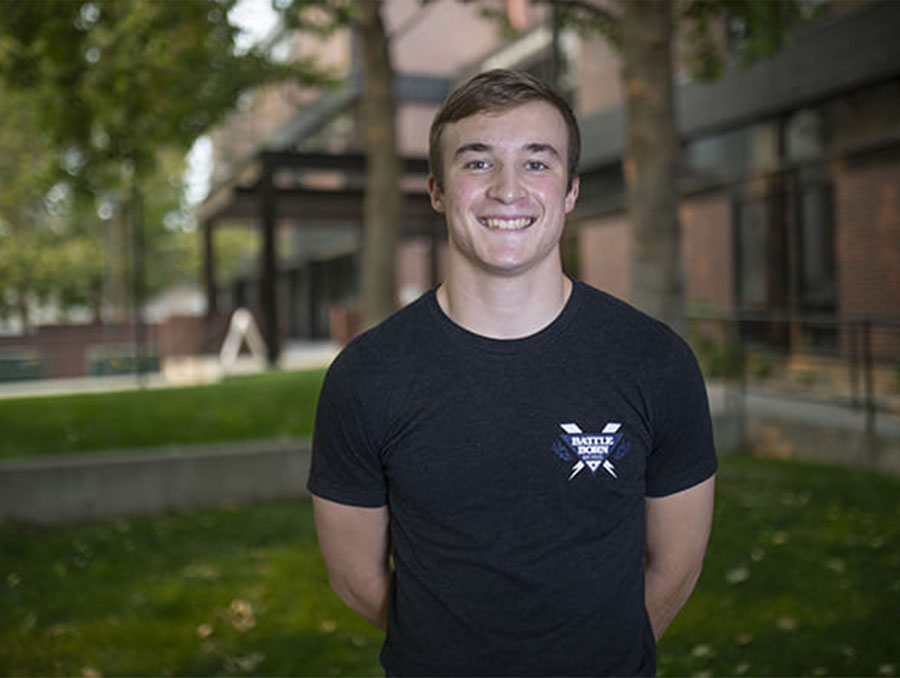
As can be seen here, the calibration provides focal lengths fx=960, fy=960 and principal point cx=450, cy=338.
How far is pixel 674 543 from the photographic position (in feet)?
7.80

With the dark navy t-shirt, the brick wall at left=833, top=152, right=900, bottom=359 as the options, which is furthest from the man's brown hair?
the brick wall at left=833, top=152, right=900, bottom=359

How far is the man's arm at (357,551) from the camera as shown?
2312 mm

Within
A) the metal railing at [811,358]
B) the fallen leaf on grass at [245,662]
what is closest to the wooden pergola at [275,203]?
the metal railing at [811,358]

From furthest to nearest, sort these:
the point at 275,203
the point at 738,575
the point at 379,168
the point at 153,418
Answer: the point at 275,203
the point at 379,168
the point at 153,418
the point at 738,575

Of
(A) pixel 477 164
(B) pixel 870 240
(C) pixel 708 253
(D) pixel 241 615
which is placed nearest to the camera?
(A) pixel 477 164

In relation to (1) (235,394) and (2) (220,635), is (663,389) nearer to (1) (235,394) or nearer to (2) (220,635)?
(2) (220,635)

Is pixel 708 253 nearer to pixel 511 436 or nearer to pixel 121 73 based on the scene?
pixel 121 73

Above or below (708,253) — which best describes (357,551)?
below

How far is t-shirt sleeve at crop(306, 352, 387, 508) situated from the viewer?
2.21 metres

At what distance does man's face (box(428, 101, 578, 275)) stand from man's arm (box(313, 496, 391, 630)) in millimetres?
671

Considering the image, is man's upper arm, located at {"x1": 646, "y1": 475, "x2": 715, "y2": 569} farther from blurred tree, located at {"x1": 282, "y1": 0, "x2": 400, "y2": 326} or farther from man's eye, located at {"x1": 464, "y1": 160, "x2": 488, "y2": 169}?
blurred tree, located at {"x1": 282, "y1": 0, "x2": 400, "y2": 326}

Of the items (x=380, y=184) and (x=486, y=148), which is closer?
(x=486, y=148)

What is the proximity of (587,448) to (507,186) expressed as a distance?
623mm

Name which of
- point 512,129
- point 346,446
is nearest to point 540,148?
point 512,129
